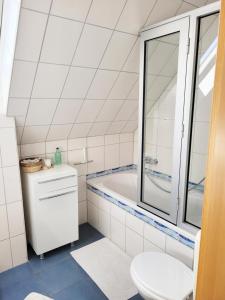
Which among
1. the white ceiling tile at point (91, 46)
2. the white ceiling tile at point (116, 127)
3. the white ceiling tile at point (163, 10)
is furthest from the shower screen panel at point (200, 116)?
the white ceiling tile at point (116, 127)

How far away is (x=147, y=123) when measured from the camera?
6.93 ft

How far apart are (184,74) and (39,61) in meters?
0.99

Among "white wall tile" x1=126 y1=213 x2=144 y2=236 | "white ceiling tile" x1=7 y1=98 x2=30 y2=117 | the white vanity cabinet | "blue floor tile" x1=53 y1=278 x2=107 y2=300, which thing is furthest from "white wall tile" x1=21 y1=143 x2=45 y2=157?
"blue floor tile" x1=53 y1=278 x2=107 y2=300

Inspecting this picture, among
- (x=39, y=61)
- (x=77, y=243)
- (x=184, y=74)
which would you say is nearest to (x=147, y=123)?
(x=184, y=74)

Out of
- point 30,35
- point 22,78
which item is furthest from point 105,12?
point 22,78

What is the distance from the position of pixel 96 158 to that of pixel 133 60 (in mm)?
1246

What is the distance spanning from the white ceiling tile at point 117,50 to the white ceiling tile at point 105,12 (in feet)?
0.41

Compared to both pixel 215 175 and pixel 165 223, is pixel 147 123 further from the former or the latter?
pixel 215 175

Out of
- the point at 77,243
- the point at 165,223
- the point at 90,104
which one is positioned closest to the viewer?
the point at 165,223

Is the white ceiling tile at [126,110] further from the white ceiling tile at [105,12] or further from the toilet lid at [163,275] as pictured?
the toilet lid at [163,275]

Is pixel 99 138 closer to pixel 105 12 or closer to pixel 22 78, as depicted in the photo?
pixel 22 78

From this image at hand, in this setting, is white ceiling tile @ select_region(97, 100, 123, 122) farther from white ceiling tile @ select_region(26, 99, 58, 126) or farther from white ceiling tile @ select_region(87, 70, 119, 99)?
white ceiling tile @ select_region(26, 99, 58, 126)

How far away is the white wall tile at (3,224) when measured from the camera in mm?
1947

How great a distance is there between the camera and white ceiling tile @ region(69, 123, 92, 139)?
2.40 m
